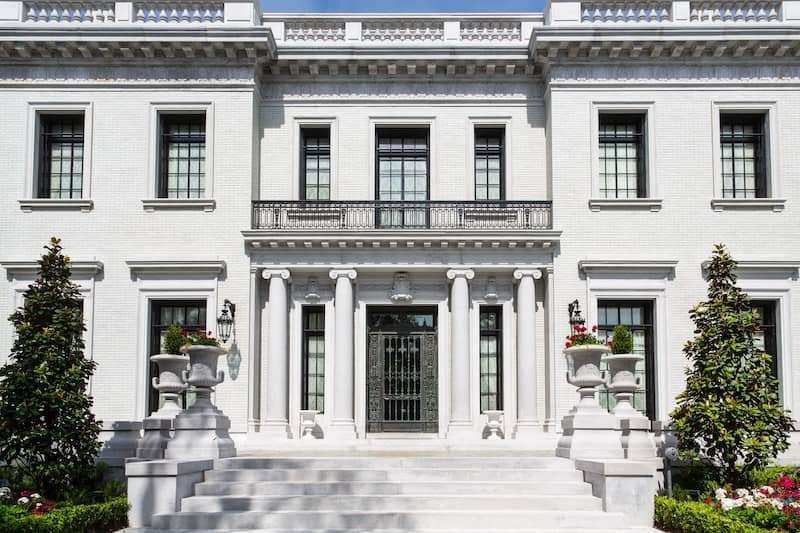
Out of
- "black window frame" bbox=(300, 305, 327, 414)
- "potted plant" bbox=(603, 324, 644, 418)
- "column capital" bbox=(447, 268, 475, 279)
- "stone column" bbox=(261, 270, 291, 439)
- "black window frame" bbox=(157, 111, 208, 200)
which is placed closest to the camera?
"potted plant" bbox=(603, 324, 644, 418)

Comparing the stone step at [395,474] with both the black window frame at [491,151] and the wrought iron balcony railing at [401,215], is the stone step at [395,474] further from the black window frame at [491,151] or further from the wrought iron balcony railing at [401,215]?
the black window frame at [491,151]

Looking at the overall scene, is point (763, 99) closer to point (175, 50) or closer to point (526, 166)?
point (526, 166)

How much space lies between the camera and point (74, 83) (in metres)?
24.1

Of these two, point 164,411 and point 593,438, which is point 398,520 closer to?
point 593,438

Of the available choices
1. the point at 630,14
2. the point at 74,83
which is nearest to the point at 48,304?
the point at 74,83

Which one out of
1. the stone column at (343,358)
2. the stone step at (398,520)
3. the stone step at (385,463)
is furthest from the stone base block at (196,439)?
the stone column at (343,358)

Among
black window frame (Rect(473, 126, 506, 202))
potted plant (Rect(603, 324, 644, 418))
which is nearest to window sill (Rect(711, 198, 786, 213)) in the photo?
black window frame (Rect(473, 126, 506, 202))

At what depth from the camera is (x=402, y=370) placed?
2428 cm

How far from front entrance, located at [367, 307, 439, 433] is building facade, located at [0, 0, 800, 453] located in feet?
0.19

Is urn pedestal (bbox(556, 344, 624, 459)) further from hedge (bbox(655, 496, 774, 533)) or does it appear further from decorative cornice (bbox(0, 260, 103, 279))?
decorative cornice (bbox(0, 260, 103, 279))

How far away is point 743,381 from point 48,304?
→ 12401 mm

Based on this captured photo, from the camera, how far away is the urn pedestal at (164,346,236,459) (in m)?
17.4

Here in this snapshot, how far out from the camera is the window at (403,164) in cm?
2528

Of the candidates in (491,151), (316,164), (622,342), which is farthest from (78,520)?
(491,151)
